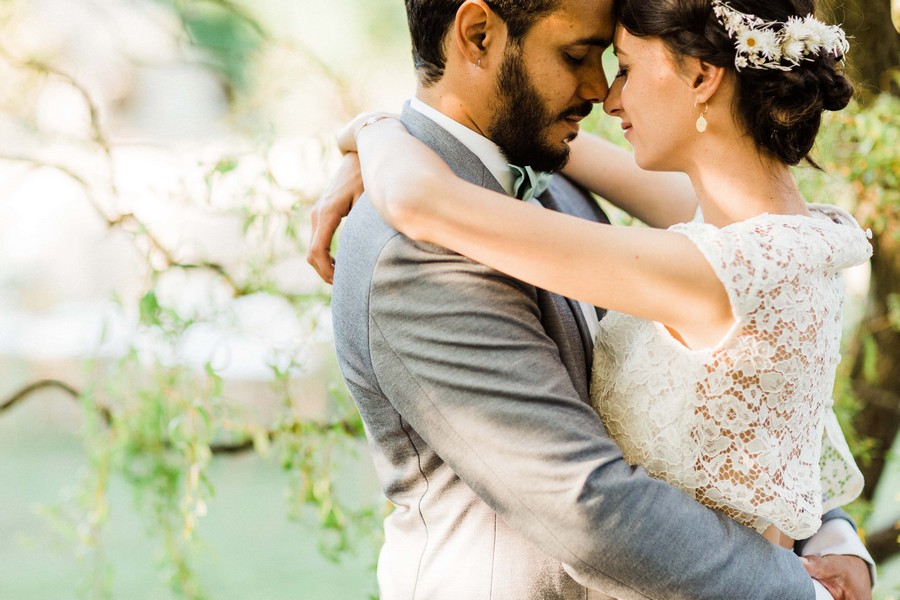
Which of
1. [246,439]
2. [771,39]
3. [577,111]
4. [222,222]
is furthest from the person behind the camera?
[222,222]

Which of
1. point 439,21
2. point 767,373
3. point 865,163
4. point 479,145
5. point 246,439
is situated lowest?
point 246,439

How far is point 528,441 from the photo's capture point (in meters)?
1.25

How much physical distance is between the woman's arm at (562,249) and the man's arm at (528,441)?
6cm

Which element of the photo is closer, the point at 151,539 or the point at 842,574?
the point at 842,574

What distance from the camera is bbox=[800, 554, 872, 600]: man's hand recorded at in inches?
61.4

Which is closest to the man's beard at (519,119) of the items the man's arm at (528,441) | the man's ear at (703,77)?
the man's ear at (703,77)

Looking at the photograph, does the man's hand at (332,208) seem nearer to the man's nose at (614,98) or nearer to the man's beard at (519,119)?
the man's beard at (519,119)

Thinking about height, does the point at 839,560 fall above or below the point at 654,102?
below

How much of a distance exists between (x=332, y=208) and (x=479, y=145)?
1.13 ft

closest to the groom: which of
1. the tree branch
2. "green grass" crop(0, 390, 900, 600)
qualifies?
the tree branch

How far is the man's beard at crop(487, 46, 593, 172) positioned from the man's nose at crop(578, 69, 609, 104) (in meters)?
0.04

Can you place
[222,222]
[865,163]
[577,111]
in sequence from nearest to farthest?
[577,111], [865,163], [222,222]

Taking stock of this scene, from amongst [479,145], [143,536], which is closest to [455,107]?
[479,145]

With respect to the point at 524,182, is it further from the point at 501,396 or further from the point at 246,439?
the point at 246,439
